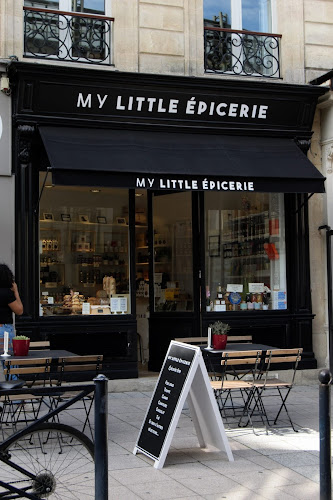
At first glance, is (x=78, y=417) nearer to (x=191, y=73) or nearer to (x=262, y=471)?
(x=262, y=471)

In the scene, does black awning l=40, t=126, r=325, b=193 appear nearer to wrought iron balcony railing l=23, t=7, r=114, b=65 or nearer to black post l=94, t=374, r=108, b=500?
wrought iron balcony railing l=23, t=7, r=114, b=65

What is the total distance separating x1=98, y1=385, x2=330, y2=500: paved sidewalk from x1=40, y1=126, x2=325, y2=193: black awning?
327cm

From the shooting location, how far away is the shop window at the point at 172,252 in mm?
11508

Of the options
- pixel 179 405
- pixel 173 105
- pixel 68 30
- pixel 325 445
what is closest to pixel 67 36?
pixel 68 30

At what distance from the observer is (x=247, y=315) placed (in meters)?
11.2

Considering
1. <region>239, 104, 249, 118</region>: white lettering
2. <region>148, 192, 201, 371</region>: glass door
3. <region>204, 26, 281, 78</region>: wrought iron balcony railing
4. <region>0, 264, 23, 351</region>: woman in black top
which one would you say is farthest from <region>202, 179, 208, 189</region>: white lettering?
<region>0, 264, 23, 351</region>: woman in black top

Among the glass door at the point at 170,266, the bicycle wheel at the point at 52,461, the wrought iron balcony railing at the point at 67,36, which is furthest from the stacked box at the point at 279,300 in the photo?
the bicycle wheel at the point at 52,461

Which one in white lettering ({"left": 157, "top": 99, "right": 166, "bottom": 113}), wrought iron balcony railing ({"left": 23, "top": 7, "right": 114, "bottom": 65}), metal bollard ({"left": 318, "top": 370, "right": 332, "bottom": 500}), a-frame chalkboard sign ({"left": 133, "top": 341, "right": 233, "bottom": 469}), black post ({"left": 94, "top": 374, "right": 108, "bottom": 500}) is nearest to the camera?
black post ({"left": 94, "top": 374, "right": 108, "bottom": 500})

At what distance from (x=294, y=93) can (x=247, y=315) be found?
3578 mm

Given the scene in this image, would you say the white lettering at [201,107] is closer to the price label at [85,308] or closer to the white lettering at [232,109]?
the white lettering at [232,109]

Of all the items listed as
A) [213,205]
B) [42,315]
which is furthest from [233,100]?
[42,315]

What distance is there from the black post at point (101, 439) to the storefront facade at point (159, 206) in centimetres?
527

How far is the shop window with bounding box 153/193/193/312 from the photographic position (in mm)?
11508

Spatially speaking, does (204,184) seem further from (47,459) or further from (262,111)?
(47,459)
